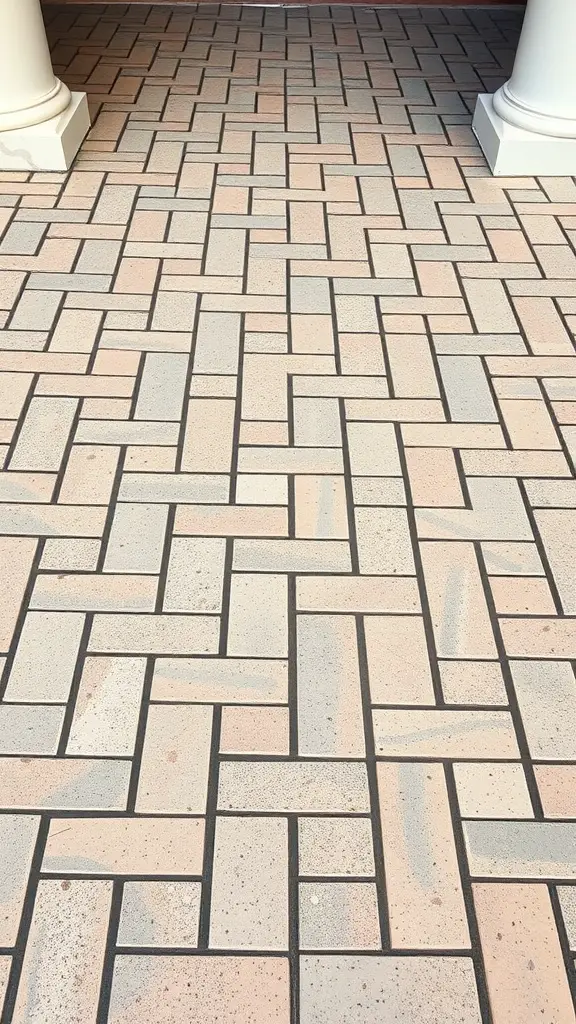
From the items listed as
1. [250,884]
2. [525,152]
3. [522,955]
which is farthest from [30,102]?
[522,955]

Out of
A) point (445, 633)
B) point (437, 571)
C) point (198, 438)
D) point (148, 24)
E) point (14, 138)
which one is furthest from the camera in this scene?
point (148, 24)

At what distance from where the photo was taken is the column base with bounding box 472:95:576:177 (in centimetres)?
385

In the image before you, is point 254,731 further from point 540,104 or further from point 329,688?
point 540,104

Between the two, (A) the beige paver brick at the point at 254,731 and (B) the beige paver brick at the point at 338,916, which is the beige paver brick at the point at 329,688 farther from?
(B) the beige paver brick at the point at 338,916

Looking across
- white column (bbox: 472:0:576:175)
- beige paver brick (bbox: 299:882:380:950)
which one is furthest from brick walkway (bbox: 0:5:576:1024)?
white column (bbox: 472:0:576:175)

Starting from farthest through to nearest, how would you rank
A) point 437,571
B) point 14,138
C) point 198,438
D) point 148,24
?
point 148,24, point 14,138, point 198,438, point 437,571

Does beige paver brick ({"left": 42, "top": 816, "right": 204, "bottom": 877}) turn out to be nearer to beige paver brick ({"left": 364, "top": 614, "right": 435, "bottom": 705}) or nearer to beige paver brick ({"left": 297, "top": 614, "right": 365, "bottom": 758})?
beige paver brick ({"left": 297, "top": 614, "right": 365, "bottom": 758})

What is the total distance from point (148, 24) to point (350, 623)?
4.98 meters

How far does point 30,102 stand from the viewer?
3.75m

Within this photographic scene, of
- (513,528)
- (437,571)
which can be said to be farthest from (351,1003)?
(513,528)

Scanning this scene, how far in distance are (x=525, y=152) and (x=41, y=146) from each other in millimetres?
2093

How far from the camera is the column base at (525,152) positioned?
152 inches

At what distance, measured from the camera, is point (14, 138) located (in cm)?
378

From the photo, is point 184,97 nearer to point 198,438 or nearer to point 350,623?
point 198,438
